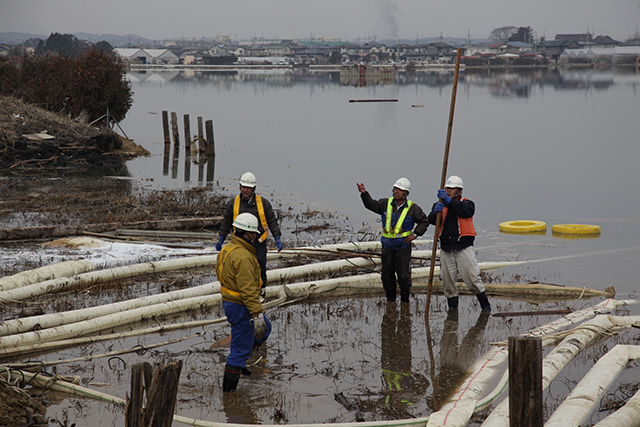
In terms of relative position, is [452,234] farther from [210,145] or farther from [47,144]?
[210,145]

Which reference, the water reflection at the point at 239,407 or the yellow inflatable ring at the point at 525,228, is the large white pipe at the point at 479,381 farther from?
the yellow inflatable ring at the point at 525,228

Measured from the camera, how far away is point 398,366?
29.1 ft

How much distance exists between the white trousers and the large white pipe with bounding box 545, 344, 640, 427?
2.40 m

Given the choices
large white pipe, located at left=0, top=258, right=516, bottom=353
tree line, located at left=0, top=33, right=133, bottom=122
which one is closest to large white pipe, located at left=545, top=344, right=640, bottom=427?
large white pipe, located at left=0, top=258, right=516, bottom=353

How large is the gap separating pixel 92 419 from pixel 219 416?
1.23 meters

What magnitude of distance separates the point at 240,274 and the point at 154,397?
76.3 inches

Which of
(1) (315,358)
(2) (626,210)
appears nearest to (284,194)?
(2) (626,210)

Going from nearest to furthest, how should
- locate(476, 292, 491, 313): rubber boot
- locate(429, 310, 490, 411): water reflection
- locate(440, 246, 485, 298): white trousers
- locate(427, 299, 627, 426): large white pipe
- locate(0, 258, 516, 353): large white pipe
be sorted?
locate(427, 299, 627, 426): large white pipe, locate(429, 310, 490, 411): water reflection, locate(0, 258, 516, 353): large white pipe, locate(440, 246, 485, 298): white trousers, locate(476, 292, 491, 313): rubber boot

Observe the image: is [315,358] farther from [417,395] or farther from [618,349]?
[618,349]

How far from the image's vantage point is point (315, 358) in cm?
901

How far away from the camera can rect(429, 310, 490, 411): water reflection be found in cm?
810

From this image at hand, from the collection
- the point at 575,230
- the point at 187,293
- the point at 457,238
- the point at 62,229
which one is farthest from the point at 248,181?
the point at 575,230

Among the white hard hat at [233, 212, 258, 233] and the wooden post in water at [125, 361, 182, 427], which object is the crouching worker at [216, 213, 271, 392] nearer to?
the white hard hat at [233, 212, 258, 233]

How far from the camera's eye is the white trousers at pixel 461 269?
34.8ft
